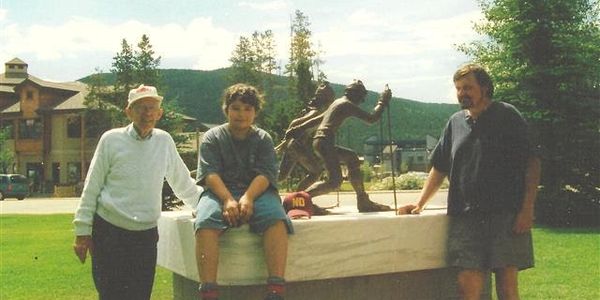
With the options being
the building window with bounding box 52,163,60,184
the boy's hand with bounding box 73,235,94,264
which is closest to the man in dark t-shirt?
the boy's hand with bounding box 73,235,94,264

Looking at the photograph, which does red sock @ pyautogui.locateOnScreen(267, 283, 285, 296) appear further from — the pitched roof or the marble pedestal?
the pitched roof

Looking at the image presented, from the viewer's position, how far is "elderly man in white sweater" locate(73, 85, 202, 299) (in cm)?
380

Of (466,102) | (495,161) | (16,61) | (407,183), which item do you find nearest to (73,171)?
(16,61)

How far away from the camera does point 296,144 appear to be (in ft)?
18.7

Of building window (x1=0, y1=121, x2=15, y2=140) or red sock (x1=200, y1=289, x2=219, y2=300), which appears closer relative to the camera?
red sock (x1=200, y1=289, x2=219, y2=300)

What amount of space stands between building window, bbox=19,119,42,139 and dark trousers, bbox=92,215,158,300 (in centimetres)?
4474

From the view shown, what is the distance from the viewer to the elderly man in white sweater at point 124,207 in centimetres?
380

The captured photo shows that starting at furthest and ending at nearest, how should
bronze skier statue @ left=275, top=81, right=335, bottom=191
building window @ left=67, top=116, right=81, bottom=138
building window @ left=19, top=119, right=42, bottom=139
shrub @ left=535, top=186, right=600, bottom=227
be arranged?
building window @ left=19, top=119, right=42, bottom=139 < building window @ left=67, top=116, right=81, bottom=138 < shrub @ left=535, top=186, right=600, bottom=227 < bronze skier statue @ left=275, top=81, right=335, bottom=191

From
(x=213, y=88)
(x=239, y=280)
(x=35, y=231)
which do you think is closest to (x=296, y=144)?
(x=239, y=280)

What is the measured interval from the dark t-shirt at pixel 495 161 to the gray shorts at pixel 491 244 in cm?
8

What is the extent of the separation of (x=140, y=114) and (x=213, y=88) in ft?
417

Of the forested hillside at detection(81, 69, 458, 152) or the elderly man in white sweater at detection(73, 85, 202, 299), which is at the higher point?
the forested hillside at detection(81, 69, 458, 152)

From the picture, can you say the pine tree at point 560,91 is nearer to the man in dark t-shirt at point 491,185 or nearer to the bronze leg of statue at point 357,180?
the bronze leg of statue at point 357,180

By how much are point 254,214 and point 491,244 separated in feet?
4.69
